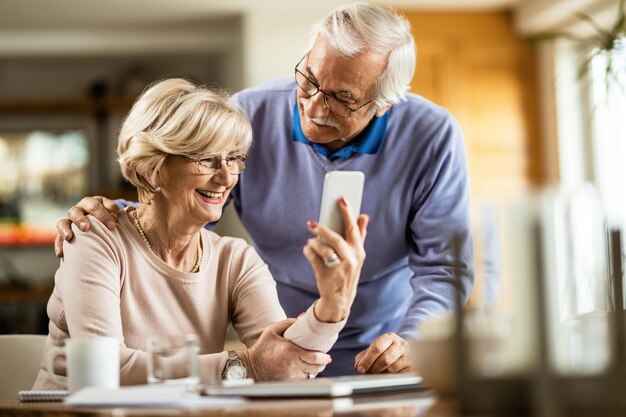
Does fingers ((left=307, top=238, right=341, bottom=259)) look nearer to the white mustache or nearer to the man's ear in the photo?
the white mustache

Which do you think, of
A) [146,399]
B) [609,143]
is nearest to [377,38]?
[146,399]

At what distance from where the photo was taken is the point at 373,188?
2402 millimetres

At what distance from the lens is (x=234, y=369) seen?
166 centimetres

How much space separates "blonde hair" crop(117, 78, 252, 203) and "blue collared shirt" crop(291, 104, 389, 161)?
0.39 metres

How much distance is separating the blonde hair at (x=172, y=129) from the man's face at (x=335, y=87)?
261 mm

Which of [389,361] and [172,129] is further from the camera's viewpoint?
[172,129]

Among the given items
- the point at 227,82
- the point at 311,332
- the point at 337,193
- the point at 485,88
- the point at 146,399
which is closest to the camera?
the point at 146,399

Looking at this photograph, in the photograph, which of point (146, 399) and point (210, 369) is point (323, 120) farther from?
point (146, 399)

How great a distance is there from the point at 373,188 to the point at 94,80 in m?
Answer: 5.97

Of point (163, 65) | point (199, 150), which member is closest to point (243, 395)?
point (199, 150)

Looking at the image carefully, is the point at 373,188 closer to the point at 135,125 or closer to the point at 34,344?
the point at 135,125

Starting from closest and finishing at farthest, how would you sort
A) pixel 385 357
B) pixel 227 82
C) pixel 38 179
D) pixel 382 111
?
pixel 385 357 < pixel 382 111 < pixel 227 82 < pixel 38 179

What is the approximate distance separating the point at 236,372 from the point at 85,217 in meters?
0.49

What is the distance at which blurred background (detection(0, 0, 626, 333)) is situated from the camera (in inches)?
250
